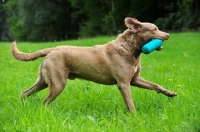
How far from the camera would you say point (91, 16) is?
→ 43.4 meters

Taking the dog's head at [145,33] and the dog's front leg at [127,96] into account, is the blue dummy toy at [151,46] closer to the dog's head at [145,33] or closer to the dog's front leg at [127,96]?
the dog's head at [145,33]

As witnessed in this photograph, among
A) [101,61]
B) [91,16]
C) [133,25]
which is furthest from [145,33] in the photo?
[91,16]

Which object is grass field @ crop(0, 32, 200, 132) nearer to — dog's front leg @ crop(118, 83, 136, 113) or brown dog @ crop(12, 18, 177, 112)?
dog's front leg @ crop(118, 83, 136, 113)

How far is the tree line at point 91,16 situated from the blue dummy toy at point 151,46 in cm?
2370

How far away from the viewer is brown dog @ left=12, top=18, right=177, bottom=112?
520cm

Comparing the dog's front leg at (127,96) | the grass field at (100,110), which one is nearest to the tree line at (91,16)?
the grass field at (100,110)

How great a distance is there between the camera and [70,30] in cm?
4941

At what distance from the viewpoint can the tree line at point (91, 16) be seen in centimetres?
3158

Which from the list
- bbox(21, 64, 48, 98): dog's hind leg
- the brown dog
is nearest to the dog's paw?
the brown dog

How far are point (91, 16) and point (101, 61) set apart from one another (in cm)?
3858

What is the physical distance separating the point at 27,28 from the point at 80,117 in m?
45.8

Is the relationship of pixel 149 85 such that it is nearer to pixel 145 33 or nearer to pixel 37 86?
pixel 145 33

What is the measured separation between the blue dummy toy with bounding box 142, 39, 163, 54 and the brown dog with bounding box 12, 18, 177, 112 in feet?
0.32

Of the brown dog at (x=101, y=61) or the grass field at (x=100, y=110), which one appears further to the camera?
the brown dog at (x=101, y=61)
